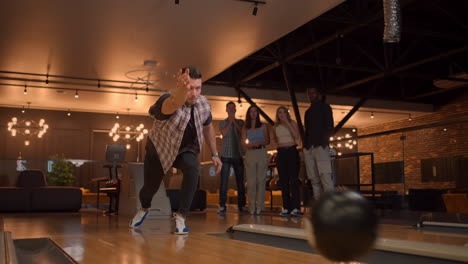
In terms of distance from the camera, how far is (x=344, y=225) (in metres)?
0.72

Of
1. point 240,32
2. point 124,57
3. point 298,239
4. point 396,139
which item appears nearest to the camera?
point 298,239

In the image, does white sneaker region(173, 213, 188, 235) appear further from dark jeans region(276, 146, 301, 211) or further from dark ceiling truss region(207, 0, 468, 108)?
dark ceiling truss region(207, 0, 468, 108)

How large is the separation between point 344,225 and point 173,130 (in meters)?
2.89

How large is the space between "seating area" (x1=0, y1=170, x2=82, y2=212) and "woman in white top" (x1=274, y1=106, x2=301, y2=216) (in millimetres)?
4395

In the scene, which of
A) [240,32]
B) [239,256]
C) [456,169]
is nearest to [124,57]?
[240,32]

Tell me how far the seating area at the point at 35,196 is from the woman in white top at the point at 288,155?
14.4ft

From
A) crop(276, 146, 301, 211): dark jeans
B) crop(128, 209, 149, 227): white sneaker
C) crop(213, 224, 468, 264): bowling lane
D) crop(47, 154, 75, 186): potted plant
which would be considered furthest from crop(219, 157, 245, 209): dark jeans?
crop(47, 154, 75, 186): potted plant

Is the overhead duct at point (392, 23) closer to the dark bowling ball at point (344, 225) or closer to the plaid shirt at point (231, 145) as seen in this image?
the dark bowling ball at point (344, 225)

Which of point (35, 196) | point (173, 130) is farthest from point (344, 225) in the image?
point (35, 196)

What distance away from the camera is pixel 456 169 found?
6.17 m

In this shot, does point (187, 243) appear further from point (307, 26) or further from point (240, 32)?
point (307, 26)

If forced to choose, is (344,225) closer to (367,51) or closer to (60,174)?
(60,174)

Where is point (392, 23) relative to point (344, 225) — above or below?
above

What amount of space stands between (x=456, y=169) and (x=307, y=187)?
8.52 feet
